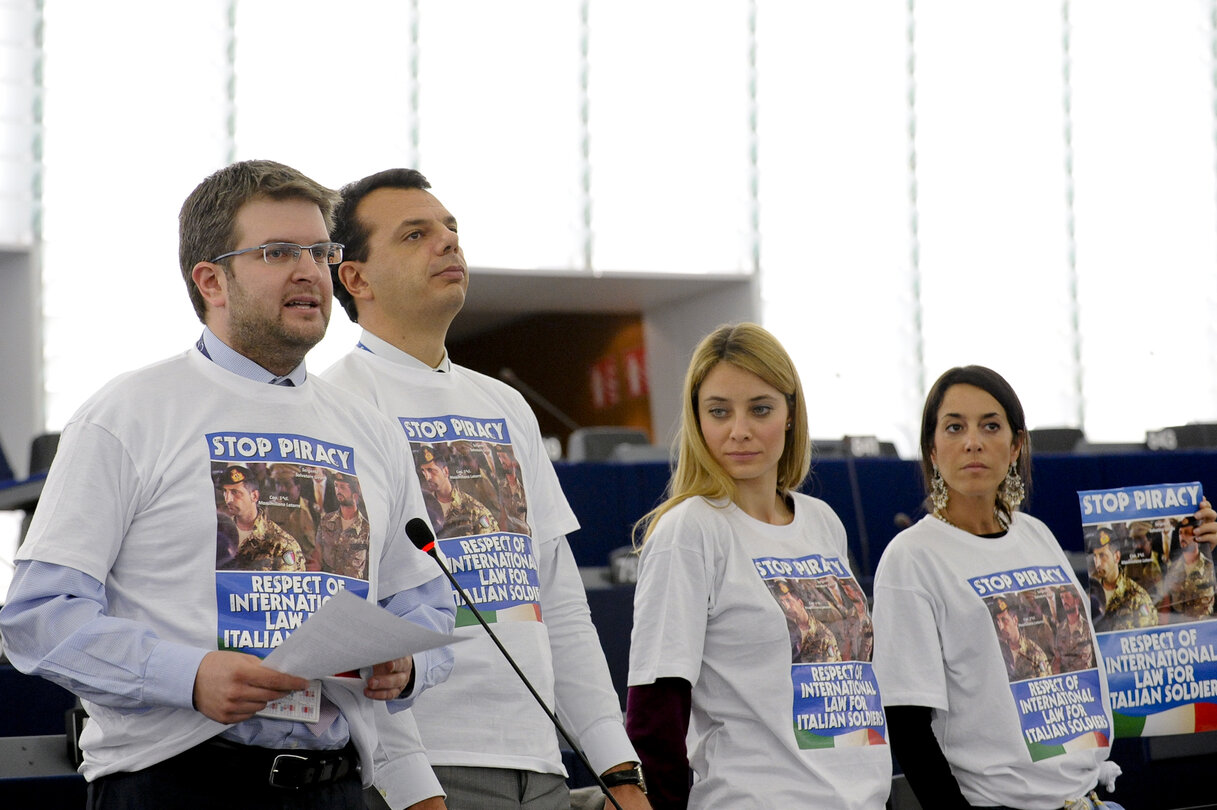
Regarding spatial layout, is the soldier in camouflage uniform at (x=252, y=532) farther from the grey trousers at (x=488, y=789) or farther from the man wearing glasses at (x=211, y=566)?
the grey trousers at (x=488, y=789)

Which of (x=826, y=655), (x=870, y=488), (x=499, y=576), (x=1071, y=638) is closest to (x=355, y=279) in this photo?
(x=499, y=576)

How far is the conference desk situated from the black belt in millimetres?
4389

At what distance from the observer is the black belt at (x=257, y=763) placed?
1.54 metres

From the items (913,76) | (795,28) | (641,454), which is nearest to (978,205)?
(913,76)

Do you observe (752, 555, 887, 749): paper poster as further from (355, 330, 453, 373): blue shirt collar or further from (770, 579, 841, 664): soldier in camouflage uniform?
(355, 330, 453, 373): blue shirt collar

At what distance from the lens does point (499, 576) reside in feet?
6.66

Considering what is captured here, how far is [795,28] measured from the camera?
1125 cm

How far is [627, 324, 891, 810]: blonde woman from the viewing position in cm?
214

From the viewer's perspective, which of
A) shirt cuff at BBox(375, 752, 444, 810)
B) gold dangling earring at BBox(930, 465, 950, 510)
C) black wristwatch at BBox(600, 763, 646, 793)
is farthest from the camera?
gold dangling earring at BBox(930, 465, 950, 510)

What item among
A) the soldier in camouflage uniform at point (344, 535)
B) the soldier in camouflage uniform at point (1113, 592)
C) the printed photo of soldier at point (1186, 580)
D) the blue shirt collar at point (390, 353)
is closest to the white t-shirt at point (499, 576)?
the blue shirt collar at point (390, 353)

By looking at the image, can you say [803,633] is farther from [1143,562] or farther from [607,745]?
[1143,562]

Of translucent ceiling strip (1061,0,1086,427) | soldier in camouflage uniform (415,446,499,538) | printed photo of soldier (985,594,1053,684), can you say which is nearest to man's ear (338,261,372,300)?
soldier in camouflage uniform (415,446,499,538)

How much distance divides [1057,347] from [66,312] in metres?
8.10

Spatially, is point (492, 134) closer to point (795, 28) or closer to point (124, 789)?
point (795, 28)
